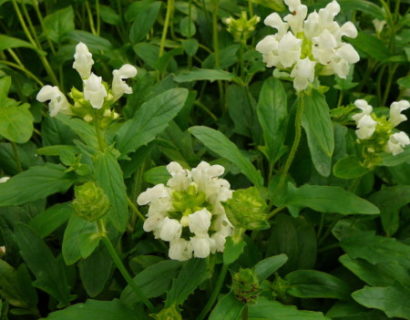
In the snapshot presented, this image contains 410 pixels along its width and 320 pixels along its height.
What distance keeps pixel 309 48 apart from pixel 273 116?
0.86 ft

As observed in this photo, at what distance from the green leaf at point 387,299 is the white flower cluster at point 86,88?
1.87 ft

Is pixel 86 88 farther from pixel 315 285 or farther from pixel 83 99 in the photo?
pixel 315 285

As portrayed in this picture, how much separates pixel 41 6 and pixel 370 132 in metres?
1.40

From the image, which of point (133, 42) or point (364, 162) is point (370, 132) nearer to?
point (364, 162)

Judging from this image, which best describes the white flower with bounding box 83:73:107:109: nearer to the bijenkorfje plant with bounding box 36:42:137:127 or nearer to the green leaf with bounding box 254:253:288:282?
the bijenkorfje plant with bounding box 36:42:137:127

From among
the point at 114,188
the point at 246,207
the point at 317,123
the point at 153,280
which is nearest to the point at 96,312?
the point at 153,280

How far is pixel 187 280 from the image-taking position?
1019mm

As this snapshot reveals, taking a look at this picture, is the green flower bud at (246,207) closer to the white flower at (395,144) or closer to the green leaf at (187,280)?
the green leaf at (187,280)

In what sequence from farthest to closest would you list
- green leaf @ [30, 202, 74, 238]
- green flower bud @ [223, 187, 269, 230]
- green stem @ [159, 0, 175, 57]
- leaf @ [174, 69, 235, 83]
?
1. green stem @ [159, 0, 175, 57]
2. leaf @ [174, 69, 235, 83]
3. green leaf @ [30, 202, 74, 238]
4. green flower bud @ [223, 187, 269, 230]

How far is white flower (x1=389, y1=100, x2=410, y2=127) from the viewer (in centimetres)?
119

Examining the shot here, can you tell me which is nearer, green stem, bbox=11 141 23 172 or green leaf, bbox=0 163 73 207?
green leaf, bbox=0 163 73 207

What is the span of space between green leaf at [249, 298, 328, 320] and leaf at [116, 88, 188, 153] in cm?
37

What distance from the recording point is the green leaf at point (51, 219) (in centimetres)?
121

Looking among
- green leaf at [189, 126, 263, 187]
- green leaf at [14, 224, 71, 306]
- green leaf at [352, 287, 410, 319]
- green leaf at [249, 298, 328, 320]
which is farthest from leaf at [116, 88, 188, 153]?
green leaf at [352, 287, 410, 319]
